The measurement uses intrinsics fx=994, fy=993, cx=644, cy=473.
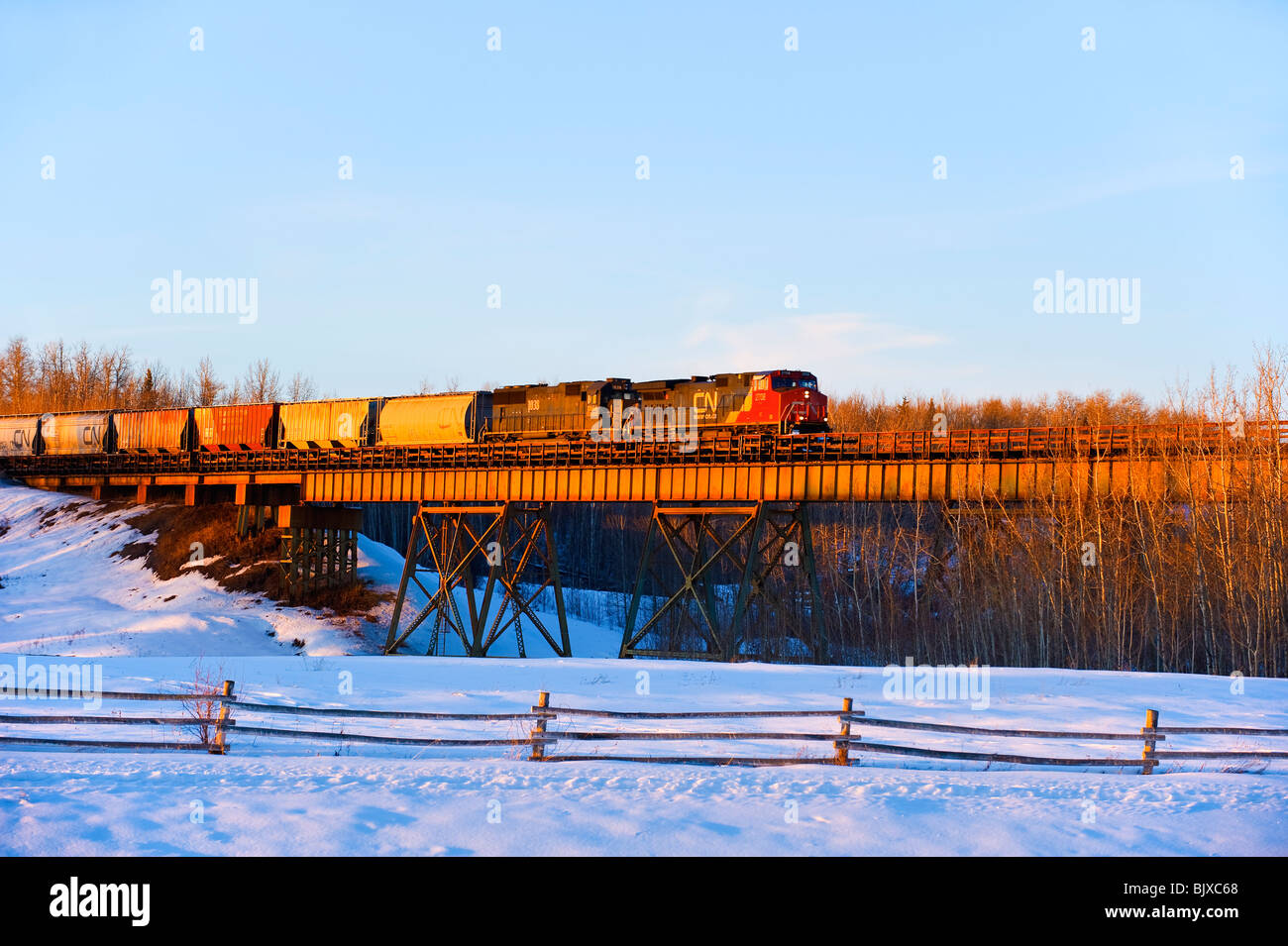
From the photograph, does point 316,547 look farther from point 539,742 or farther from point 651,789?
point 651,789

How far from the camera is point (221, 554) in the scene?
180ft

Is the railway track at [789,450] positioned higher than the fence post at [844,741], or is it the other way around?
→ the railway track at [789,450]

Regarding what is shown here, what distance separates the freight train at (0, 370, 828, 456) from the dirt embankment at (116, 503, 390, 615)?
181 inches

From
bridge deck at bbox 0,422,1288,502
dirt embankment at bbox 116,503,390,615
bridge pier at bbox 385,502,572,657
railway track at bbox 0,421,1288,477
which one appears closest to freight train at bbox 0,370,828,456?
railway track at bbox 0,421,1288,477

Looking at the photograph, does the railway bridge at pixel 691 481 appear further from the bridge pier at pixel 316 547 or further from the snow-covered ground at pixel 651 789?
the snow-covered ground at pixel 651 789

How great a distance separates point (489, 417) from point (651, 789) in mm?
33729

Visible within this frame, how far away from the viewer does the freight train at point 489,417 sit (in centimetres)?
4025

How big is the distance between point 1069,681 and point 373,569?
39.1 metres

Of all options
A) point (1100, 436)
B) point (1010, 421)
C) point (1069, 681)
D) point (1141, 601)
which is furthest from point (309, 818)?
point (1010, 421)

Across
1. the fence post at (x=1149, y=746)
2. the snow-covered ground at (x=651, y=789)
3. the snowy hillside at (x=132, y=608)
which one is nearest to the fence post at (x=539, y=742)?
the snow-covered ground at (x=651, y=789)

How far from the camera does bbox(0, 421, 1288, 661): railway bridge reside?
1270 inches

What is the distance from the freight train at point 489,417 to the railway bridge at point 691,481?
4.37 feet
